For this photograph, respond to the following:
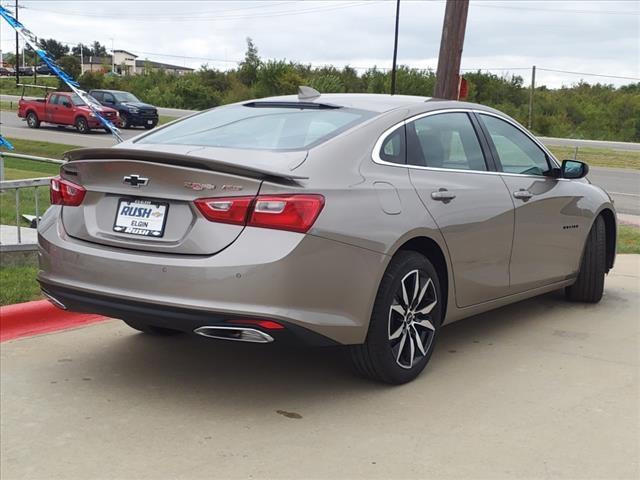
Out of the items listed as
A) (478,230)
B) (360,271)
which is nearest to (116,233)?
(360,271)

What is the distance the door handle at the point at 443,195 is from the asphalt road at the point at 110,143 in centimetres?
1153

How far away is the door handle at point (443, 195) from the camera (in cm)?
454

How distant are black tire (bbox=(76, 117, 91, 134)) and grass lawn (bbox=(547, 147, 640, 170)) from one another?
17.8m

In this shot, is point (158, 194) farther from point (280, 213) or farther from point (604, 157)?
point (604, 157)

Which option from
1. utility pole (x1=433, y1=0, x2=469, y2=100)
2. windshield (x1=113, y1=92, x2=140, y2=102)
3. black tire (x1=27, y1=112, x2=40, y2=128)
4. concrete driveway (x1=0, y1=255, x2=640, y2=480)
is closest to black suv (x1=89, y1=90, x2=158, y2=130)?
windshield (x1=113, y1=92, x2=140, y2=102)

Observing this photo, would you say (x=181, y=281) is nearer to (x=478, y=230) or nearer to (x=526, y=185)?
(x=478, y=230)

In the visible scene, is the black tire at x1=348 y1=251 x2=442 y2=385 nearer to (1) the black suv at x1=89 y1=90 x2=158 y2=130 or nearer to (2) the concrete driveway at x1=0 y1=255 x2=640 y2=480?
(2) the concrete driveway at x1=0 y1=255 x2=640 y2=480

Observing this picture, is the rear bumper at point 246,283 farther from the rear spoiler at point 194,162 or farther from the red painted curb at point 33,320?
the red painted curb at point 33,320

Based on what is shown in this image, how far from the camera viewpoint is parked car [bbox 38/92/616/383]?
371 cm

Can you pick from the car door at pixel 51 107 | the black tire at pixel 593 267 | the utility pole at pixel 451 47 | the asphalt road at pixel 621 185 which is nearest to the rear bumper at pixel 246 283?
the black tire at pixel 593 267

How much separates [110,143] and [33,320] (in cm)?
2268

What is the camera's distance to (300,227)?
3.72 metres

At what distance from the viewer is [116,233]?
13.2ft

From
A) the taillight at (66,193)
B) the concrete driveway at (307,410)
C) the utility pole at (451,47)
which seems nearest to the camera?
the concrete driveway at (307,410)
